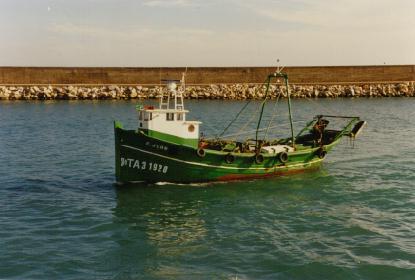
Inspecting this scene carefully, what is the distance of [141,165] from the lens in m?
19.5

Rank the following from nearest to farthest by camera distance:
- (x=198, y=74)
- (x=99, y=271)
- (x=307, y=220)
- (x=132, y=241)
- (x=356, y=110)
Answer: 1. (x=99, y=271)
2. (x=132, y=241)
3. (x=307, y=220)
4. (x=356, y=110)
5. (x=198, y=74)

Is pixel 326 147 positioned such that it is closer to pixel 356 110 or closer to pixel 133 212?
pixel 133 212

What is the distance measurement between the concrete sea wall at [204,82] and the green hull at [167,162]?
1828 inches

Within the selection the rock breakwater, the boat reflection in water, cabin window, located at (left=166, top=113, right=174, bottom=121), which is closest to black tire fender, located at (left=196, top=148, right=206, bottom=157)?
the boat reflection in water

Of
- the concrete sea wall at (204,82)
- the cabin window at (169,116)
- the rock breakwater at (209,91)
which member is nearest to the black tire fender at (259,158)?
the cabin window at (169,116)

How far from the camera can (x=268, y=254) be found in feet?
42.1

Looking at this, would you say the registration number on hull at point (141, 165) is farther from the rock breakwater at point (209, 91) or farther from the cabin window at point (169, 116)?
the rock breakwater at point (209, 91)

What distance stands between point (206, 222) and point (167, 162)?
442 cm

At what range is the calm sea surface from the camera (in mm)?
12070

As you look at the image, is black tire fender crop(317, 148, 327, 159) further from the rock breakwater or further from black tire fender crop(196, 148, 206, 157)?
→ the rock breakwater

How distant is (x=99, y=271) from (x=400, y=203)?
11.1 metres

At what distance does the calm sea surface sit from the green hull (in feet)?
1.50

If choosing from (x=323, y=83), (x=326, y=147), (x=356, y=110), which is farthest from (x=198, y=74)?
(x=326, y=147)

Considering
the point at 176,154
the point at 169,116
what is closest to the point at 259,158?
the point at 176,154
